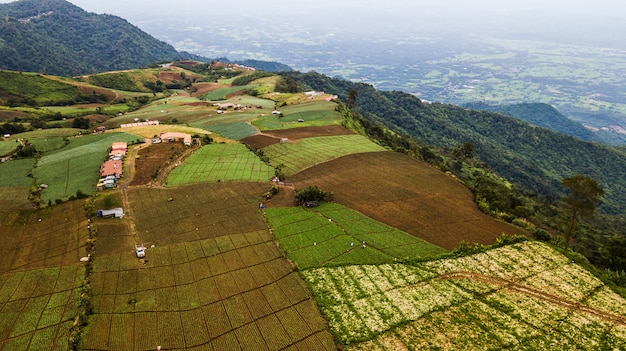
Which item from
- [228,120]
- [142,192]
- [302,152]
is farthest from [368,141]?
[142,192]

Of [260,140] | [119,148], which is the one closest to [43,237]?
[119,148]

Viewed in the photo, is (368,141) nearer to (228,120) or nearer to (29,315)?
(228,120)

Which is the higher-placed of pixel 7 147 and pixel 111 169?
pixel 111 169

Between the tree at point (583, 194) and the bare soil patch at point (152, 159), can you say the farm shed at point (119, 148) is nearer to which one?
the bare soil patch at point (152, 159)

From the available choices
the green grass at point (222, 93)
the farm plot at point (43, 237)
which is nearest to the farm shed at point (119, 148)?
the farm plot at point (43, 237)

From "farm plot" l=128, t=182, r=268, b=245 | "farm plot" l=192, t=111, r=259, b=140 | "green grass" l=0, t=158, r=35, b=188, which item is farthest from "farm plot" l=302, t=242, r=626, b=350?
"farm plot" l=192, t=111, r=259, b=140

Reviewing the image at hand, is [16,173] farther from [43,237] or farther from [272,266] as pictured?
[272,266]

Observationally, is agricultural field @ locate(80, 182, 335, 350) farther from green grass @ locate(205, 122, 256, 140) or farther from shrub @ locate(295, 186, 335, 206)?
green grass @ locate(205, 122, 256, 140)
